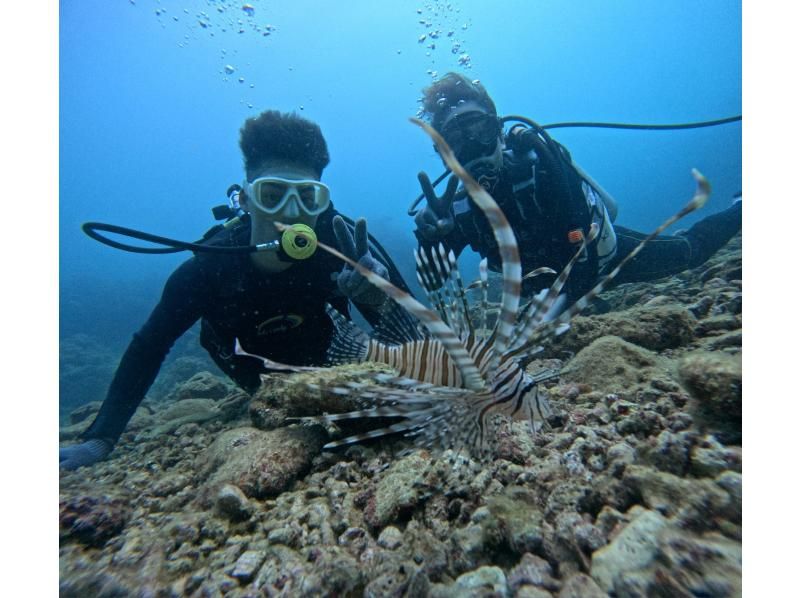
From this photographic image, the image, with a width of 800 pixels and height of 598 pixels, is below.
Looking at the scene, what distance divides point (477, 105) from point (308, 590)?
6.30 metres

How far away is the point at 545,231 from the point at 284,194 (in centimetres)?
370

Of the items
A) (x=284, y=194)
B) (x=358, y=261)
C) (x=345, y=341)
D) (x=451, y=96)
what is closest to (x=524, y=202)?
(x=451, y=96)

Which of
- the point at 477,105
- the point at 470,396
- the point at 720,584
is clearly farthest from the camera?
the point at 477,105

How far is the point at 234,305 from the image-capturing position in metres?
4.10

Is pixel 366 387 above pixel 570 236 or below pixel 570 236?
below

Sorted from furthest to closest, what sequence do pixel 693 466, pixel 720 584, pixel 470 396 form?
pixel 470 396 → pixel 693 466 → pixel 720 584

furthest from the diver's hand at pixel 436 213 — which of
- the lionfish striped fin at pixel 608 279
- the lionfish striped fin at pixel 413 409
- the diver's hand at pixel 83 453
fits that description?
the diver's hand at pixel 83 453

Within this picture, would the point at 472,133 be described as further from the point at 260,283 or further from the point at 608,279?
the point at 608,279

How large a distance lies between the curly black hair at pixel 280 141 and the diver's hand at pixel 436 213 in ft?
4.45

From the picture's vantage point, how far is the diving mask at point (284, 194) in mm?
3977

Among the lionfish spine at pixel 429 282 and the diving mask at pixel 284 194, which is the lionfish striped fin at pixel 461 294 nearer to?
the lionfish spine at pixel 429 282
